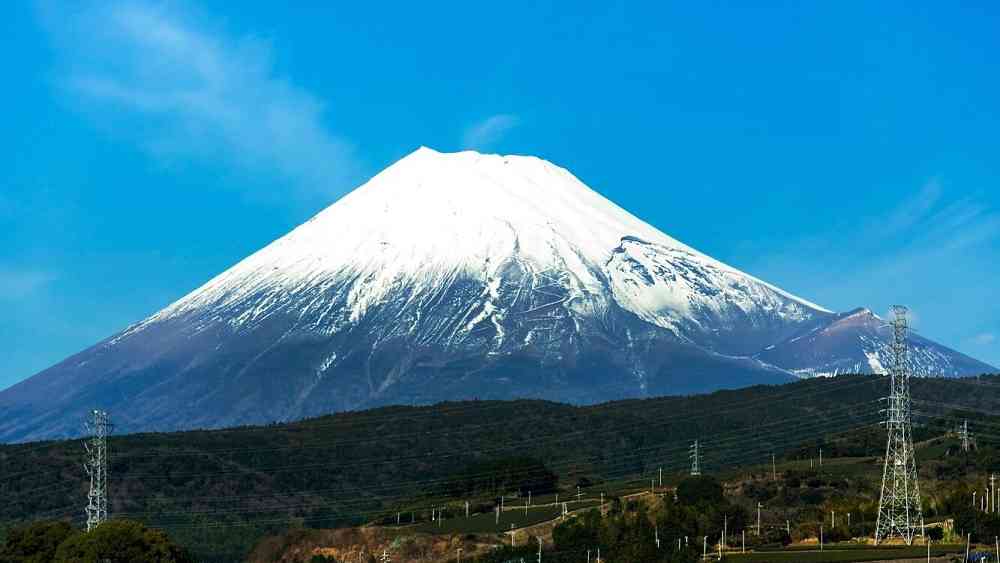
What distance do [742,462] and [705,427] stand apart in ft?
87.0

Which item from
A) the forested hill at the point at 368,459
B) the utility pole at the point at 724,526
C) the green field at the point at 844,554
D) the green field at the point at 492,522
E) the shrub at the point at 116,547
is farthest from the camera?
the forested hill at the point at 368,459

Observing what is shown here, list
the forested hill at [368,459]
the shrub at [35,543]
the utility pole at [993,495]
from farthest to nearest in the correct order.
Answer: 1. the forested hill at [368,459]
2. the utility pole at [993,495]
3. the shrub at [35,543]

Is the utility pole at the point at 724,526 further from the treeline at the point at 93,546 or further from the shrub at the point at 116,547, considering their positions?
the shrub at the point at 116,547

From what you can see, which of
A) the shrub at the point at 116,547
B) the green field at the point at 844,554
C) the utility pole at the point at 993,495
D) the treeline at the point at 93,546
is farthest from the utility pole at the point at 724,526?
the shrub at the point at 116,547

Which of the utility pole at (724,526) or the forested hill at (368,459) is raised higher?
the forested hill at (368,459)

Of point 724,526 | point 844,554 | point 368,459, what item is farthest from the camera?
point 368,459

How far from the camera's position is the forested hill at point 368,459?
489 ft

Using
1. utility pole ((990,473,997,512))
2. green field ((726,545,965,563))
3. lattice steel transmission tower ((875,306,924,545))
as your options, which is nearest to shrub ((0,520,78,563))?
green field ((726,545,965,563))

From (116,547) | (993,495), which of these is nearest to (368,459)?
(116,547)

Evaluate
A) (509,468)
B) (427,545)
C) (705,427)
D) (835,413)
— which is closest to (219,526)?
(509,468)

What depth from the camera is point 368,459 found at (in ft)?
579

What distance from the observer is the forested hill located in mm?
149000

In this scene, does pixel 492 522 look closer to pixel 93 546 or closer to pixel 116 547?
pixel 116 547

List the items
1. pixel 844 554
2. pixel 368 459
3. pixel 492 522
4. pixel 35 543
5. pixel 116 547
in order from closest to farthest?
1. pixel 844 554
2. pixel 116 547
3. pixel 35 543
4. pixel 492 522
5. pixel 368 459
